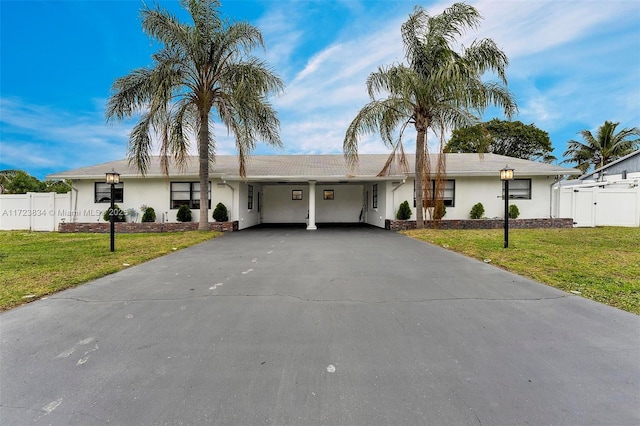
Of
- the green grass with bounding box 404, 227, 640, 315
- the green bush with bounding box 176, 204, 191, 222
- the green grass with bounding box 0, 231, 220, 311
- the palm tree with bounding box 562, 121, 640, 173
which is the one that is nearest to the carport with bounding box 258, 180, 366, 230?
the green bush with bounding box 176, 204, 191, 222

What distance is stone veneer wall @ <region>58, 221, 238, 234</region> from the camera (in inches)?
506

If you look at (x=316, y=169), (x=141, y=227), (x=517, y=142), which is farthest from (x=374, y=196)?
(x=517, y=142)

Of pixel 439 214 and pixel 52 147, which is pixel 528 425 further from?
pixel 52 147

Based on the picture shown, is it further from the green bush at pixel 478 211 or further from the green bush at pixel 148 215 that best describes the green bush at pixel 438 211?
the green bush at pixel 148 215

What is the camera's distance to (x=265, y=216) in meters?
18.1

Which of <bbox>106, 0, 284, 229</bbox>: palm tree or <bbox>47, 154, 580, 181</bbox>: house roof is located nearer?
<bbox>106, 0, 284, 229</bbox>: palm tree

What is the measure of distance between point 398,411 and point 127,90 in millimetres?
13352

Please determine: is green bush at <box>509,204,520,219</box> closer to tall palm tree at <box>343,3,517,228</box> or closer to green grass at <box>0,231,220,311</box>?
tall palm tree at <box>343,3,517,228</box>

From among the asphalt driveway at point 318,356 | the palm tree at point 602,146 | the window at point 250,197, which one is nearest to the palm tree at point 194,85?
the window at point 250,197

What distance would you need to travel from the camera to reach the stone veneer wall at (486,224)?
1330 centimetres

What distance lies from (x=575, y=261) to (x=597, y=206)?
1107 cm

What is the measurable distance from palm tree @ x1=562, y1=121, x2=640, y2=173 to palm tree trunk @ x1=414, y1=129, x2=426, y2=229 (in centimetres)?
2680

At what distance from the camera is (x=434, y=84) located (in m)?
10.8

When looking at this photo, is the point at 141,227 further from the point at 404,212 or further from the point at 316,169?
the point at 404,212
